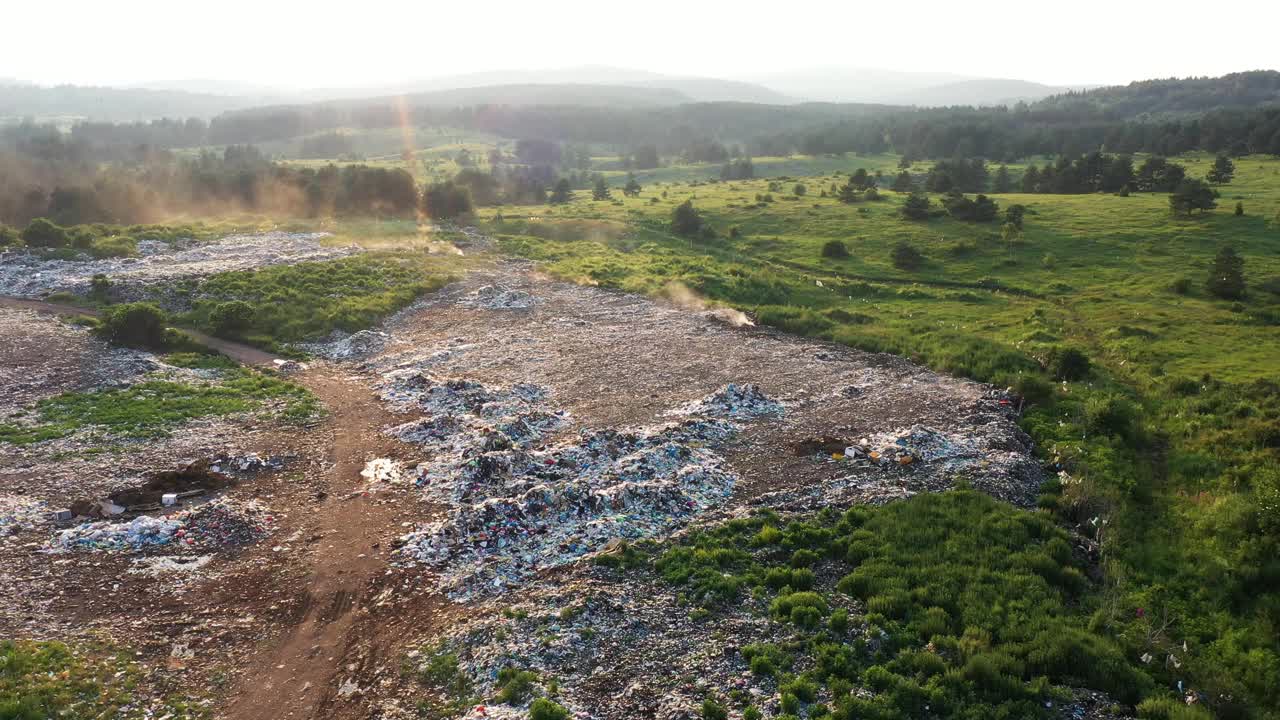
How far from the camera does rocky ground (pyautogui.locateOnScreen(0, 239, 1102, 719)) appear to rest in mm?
18906

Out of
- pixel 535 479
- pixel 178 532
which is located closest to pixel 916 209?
pixel 535 479

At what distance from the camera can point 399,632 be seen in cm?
2016

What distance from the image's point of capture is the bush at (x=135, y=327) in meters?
43.6

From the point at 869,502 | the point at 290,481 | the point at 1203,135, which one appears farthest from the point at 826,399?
the point at 1203,135

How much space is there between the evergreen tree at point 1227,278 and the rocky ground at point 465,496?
3118 cm

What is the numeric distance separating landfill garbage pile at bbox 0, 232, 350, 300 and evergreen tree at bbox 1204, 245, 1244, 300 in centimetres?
7608

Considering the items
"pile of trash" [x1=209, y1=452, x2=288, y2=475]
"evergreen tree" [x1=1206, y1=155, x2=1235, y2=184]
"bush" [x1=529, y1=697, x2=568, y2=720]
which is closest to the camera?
"bush" [x1=529, y1=697, x2=568, y2=720]

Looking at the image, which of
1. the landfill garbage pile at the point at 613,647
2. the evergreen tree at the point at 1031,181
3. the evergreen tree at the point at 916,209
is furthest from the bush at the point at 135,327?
the evergreen tree at the point at 1031,181

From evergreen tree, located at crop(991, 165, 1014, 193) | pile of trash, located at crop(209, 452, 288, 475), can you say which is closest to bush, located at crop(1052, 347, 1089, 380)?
pile of trash, located at crop(209, 452, 288, 475)

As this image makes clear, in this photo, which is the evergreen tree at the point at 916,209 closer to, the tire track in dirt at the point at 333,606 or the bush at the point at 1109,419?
the bush at the point at 1109,419

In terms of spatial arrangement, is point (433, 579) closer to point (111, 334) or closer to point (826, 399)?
point (826, 399)

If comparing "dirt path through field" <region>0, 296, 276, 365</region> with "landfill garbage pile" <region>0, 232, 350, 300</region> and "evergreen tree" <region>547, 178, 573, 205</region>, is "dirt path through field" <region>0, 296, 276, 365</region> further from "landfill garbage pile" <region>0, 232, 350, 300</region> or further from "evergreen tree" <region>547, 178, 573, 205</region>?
"evergreen tree" <region>547, 178, 573, 205</region>

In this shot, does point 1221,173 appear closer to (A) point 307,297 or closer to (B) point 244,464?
(A) point 307,297

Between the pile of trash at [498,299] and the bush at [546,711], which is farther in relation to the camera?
the pile of trash at [498,299]
